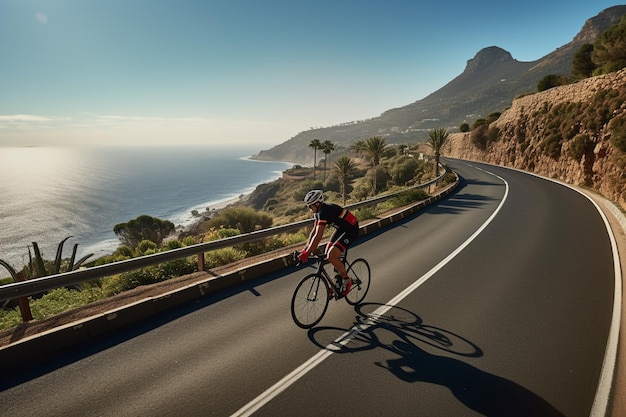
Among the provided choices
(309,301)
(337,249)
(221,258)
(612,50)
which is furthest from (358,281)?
(612,50)

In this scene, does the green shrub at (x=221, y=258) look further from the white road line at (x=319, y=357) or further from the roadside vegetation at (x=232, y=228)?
the white road line at (x=319, y=357)

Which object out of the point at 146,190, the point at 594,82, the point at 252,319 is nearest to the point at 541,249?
the point at 252,319

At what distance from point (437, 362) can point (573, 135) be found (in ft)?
114

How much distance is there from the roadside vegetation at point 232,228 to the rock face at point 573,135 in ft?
33.6

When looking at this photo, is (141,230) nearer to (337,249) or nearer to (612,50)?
(337,249)

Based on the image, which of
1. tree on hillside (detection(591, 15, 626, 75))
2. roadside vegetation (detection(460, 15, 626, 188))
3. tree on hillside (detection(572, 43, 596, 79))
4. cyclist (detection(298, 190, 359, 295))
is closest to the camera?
cyclist (detection(298, 190, 359, 295))

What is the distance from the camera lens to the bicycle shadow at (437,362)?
160 inches

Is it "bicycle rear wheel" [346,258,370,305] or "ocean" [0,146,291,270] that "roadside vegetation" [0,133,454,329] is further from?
"ocean" [0,146,291,270]

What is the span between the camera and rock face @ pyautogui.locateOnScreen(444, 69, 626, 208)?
23.3 m

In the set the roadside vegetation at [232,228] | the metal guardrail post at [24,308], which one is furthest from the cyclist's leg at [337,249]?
the metal guardrail post at [24,308]

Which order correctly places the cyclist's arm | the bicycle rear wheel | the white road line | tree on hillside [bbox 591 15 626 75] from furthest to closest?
1. tree on hillside [bbox 591 15 626 75]
2. the bicycle rear wheel
3. the cyclist's arm
4. the white road line

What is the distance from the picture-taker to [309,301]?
6055mm

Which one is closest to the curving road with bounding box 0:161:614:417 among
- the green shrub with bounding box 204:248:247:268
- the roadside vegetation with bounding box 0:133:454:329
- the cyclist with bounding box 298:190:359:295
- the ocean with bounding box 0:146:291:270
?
the cyclist with bounding box 298:190:359:295

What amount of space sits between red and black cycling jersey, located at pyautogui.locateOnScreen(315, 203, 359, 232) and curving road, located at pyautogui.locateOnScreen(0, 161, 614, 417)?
181cm
